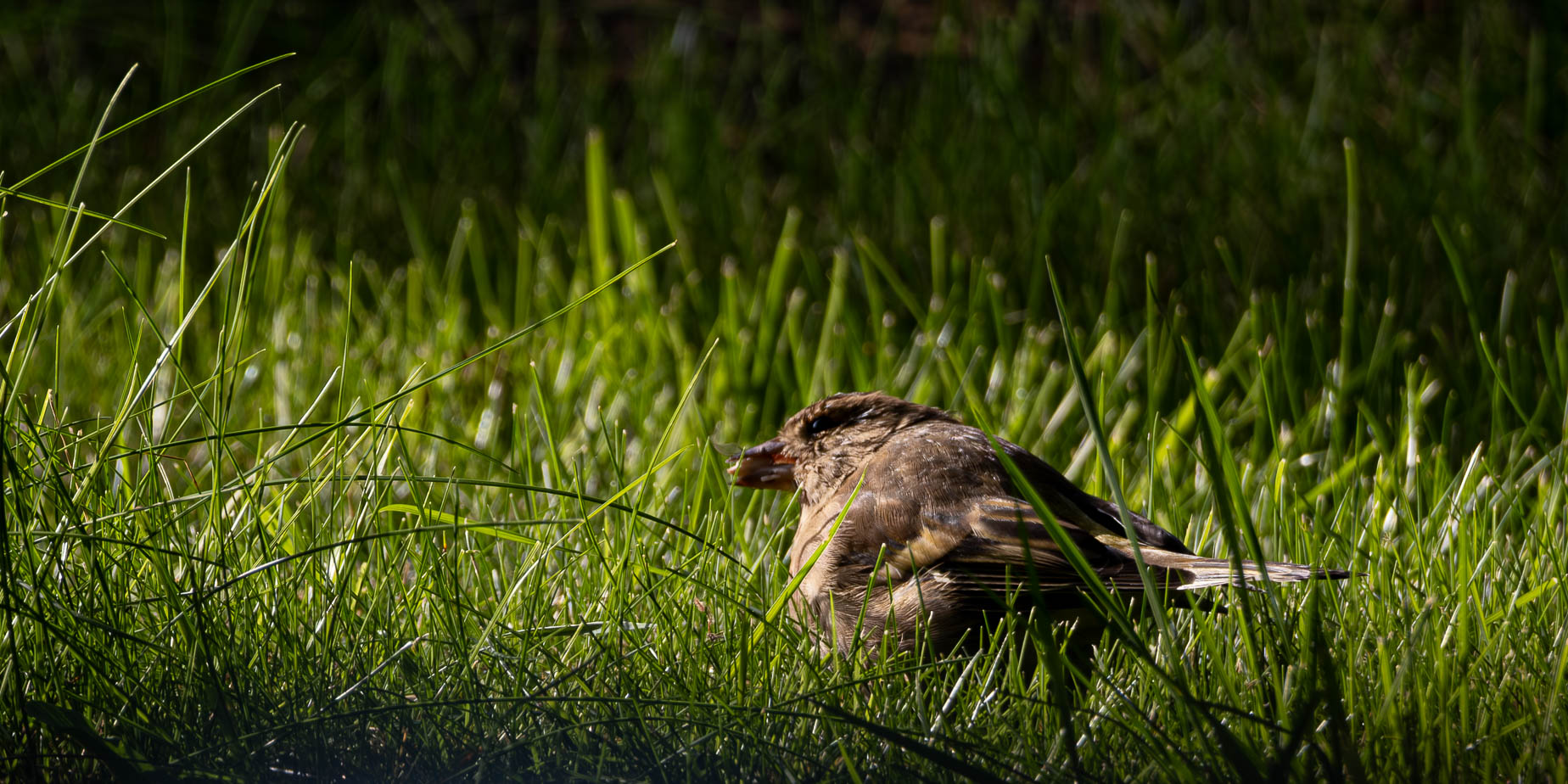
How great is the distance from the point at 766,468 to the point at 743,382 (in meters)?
0.71

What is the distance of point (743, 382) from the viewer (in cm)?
366

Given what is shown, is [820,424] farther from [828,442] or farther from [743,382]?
[743,382]

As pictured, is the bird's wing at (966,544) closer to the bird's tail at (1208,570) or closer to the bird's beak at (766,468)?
the bird's tail at (1208,570)

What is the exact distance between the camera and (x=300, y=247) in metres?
4.08

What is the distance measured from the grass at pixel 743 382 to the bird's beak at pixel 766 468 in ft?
0.23

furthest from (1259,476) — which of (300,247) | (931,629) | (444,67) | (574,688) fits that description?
(444,67)

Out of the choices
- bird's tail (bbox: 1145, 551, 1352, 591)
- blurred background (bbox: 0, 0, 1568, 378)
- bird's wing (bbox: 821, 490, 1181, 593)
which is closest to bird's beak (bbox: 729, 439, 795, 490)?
bird's wing (bbox: 821, 490, 1181, 593)

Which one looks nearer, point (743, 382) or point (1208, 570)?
point (1208, 570)

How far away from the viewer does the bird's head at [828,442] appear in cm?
295

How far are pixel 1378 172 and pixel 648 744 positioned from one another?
3936 mm

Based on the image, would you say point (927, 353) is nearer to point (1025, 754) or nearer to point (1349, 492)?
point (1349, 492)

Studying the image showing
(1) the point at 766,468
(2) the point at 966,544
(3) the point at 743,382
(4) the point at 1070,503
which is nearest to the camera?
(2) the point at 966,544

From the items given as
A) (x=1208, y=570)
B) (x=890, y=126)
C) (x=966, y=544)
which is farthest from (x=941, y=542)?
(x=890, y=126)

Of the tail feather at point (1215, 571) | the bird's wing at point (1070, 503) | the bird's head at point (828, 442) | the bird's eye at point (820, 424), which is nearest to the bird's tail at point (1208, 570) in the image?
the tail feather at point (1215, 571)
